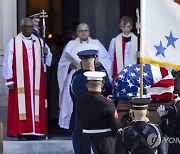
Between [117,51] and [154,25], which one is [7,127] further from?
[154,25]

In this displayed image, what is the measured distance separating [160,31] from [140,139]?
5.75ft

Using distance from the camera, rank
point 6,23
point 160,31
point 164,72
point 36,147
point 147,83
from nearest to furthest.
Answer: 1. point 160,31
2. point 147,83
3. point 164,72
4. point 36,147
5. point 6,23

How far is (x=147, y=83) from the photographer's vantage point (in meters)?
9.98

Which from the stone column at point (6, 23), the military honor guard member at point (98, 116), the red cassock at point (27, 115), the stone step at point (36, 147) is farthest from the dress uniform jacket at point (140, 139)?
the stone column at point (6, 23)

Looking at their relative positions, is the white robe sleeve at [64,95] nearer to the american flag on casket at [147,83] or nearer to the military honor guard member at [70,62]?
the military honor guard member at [70,62]

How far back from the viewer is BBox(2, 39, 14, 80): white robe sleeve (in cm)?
1320

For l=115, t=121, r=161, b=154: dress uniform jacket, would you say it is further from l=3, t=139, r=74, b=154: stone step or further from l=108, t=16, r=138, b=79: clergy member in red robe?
l=108, t=16, r=138, b=79: clergy member in red robe

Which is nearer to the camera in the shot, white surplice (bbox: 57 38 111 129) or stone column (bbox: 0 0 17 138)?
white surplice (bbox: 57 38 111 129)

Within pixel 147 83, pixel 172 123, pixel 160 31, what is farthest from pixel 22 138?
pixel 172 123

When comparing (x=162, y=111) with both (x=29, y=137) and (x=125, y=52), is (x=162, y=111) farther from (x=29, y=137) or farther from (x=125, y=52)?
(x=29, y=137)

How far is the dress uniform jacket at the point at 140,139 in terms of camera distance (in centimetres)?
796

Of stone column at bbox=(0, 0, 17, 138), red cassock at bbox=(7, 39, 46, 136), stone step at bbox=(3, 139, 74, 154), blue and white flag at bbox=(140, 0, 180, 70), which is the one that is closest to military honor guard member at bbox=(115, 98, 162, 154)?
blue and white flag at bbox=(140, 0, 180, 70)

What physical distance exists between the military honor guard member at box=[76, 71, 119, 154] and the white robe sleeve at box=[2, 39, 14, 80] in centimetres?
405

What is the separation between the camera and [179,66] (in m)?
9.30
